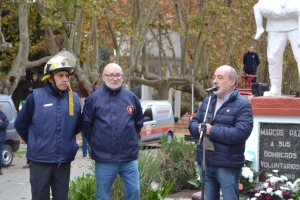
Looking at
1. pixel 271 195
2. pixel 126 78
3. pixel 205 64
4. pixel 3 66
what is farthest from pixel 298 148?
pixel 205 64

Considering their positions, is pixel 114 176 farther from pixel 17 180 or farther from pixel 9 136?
pixel 9 136

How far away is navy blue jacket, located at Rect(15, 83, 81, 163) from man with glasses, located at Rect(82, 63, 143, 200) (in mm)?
266

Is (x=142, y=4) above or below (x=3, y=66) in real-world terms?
above

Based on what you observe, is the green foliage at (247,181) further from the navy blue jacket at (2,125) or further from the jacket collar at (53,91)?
the navy blue jacket at (2,125)

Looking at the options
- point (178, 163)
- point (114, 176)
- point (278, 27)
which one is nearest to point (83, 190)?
point (114, 176)

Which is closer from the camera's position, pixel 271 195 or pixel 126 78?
pixel 271 195

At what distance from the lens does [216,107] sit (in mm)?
5965

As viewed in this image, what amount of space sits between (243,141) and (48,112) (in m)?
2.00

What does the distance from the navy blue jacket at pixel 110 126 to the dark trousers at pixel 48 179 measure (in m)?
0.44

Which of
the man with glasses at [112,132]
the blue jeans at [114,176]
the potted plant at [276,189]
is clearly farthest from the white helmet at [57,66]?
the potted plant at [276,189]

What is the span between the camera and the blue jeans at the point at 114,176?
614 cm

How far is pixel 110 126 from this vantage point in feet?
19.8

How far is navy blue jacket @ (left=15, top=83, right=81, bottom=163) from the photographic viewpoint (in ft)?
18.7

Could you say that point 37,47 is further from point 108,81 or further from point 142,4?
point 108,81
